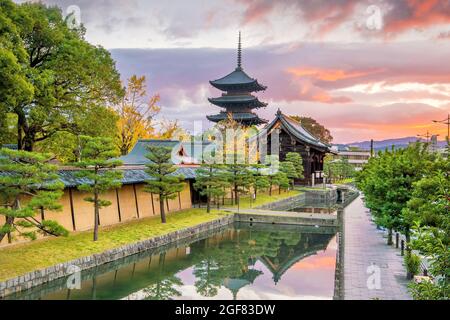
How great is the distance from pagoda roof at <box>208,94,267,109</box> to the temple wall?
104 ft

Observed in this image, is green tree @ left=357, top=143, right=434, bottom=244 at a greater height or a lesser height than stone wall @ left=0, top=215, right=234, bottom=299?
greater

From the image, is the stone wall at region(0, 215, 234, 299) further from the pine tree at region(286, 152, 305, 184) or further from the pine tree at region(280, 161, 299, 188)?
the pine tree at region(286, 152, 305, 184)

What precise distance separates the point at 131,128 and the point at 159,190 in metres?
16.3

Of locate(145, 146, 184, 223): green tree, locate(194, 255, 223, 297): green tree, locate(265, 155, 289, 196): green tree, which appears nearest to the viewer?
locate(194, 255, 223, 297): green tree

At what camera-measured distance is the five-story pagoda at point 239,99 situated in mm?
61469

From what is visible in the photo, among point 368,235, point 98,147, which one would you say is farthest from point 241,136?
point 98,147

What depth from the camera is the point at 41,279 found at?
14.5 meters

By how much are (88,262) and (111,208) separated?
729cm

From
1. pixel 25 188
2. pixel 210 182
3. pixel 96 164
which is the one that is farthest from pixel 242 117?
pixel 25 188

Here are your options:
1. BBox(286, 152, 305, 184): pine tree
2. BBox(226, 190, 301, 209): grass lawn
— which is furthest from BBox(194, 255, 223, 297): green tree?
BBox(286, 152, 305, 184): pine tree

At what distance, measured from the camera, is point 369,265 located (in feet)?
51.0

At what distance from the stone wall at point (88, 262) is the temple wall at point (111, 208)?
9.27 ft

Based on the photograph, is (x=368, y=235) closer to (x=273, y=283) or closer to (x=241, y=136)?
(x=273, y=283)

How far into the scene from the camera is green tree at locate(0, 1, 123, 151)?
1888 cm
